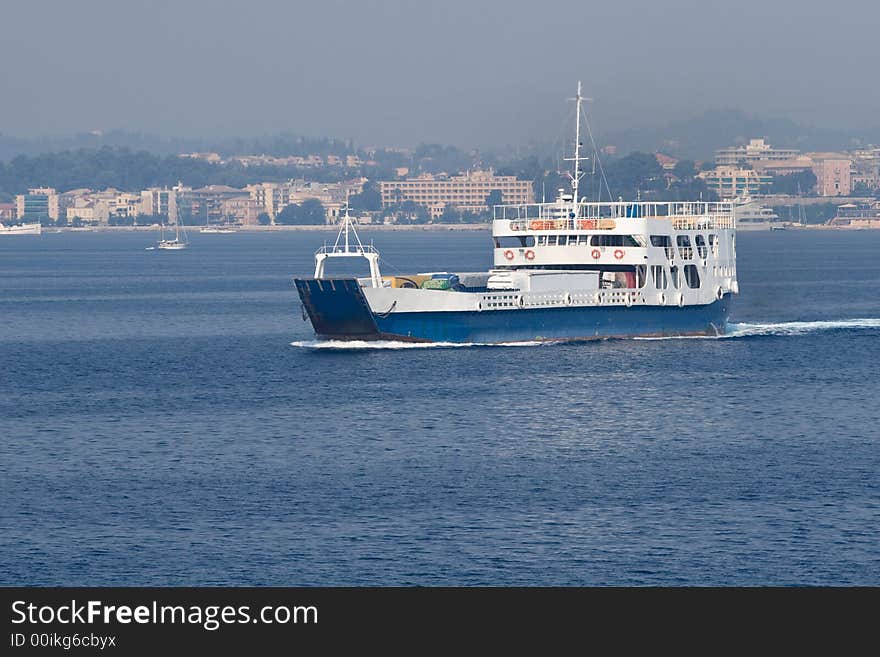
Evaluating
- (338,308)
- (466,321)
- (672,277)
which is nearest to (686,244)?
(672,277)

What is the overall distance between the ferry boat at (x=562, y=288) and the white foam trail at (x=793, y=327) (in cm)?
233

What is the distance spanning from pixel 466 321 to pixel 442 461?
27.0 meters

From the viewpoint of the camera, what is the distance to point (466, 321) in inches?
2719

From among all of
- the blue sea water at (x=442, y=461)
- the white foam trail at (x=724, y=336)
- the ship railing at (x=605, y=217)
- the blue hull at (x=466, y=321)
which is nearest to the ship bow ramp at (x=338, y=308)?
the blue hull at (x=466, y=321)

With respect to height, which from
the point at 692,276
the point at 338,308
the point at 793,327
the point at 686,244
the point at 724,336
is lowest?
the point at 724,336

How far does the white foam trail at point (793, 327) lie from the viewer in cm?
8056

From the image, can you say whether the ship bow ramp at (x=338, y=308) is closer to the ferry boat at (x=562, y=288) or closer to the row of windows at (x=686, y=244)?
the ferry boat at (x=562, y=288)

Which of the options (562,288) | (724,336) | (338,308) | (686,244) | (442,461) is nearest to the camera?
(442,461)

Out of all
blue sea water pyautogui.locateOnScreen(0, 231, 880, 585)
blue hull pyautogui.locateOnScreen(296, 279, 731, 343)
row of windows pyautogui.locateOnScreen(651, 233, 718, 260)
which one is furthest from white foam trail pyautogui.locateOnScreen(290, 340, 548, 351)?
row of windows pyautogui.locateOnScreen(651, 233, 718, 260)

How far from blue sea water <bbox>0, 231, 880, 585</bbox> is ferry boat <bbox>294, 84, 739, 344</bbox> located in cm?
170

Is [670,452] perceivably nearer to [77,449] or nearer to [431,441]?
[431,441]

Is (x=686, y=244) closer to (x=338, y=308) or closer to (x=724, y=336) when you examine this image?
(x=724, y=336)

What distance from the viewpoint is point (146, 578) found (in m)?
29.2

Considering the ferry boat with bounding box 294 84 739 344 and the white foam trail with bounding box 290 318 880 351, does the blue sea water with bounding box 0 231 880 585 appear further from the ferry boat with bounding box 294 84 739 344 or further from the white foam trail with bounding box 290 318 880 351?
the ferry boat with bounding box 294 84 739 344
